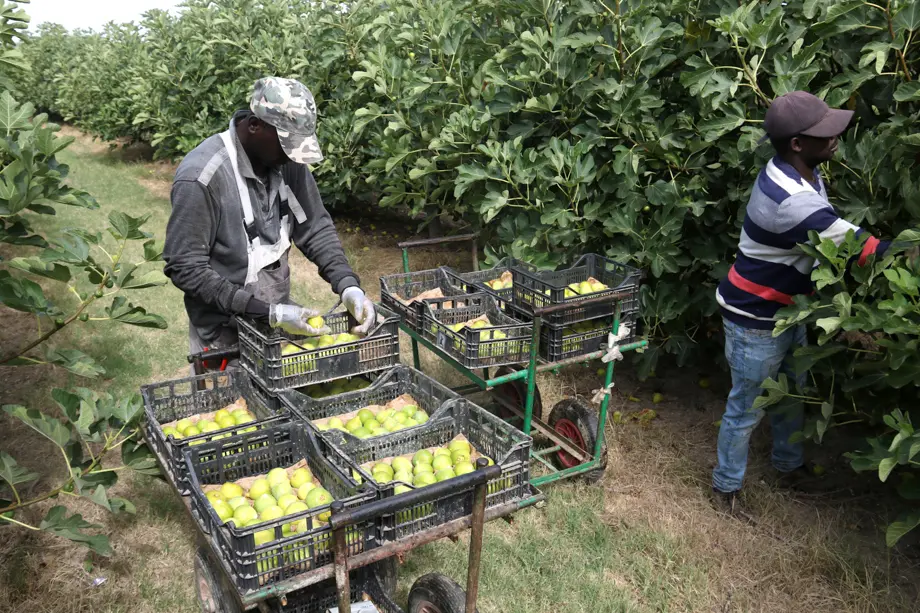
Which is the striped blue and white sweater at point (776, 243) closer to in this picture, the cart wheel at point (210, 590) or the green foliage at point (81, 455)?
the cart wheel at point (210, 590)

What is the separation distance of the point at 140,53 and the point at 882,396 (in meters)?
16.6

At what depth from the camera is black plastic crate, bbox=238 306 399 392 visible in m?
3.58

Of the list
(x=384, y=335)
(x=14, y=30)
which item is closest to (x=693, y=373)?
(x=384, y=335)

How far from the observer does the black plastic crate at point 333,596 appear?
324cm

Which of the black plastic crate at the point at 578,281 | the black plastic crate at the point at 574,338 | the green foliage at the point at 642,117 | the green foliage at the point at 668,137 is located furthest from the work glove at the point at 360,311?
the green foliage at the point at 642,117

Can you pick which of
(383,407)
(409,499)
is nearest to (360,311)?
(383,407)

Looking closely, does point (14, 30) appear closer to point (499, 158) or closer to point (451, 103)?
point (499, 158)

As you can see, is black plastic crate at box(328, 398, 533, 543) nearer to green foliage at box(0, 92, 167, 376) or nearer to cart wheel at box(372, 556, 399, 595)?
cart wheel at box(372, 556, 399, 595)

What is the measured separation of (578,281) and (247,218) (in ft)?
7.80

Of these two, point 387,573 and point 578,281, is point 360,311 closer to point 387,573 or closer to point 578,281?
point 387,573

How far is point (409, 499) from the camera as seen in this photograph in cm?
252

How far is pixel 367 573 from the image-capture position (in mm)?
3459

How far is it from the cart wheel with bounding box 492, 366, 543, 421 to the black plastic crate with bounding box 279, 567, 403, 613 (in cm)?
206

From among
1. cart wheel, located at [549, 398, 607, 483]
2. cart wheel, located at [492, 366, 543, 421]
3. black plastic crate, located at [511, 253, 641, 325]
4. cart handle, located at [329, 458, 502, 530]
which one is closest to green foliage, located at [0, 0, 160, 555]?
cart handle, located at [329, 458, 502, 530]
